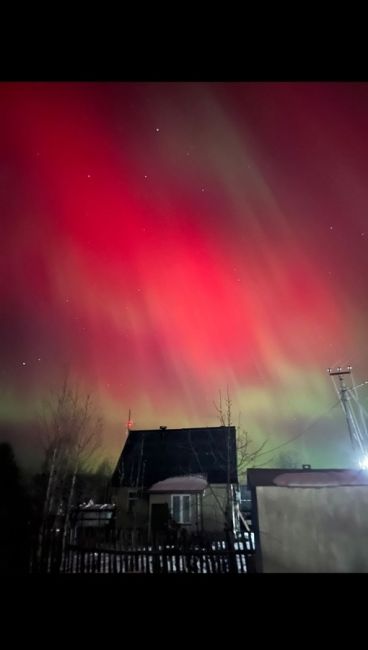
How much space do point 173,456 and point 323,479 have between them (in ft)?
36.4

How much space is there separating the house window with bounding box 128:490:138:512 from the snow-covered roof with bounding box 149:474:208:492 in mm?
1096

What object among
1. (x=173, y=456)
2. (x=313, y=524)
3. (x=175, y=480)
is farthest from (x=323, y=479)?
(x=173, y=456)

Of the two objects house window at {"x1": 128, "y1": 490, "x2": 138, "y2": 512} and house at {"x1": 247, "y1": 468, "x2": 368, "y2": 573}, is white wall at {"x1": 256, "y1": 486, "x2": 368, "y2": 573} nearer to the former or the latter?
house at {"x1": 247, "y1": 468, "x2": 368, "y2": 573}

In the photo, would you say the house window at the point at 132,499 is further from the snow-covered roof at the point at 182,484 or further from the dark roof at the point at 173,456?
the snow-covered roof at the point at 182,484

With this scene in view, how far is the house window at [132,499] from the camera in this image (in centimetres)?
1523

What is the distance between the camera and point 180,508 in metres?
14.3

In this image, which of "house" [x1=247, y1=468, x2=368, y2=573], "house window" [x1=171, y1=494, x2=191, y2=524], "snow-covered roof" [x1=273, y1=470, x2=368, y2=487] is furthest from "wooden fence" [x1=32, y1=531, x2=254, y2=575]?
"house window" [x1=171, y1=494, x2=191, y2=524]

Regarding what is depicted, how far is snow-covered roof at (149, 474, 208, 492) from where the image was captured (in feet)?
46.2

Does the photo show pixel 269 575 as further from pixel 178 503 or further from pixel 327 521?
pixel 178 503

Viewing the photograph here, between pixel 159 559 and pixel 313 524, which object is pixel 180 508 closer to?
pixel 159 559

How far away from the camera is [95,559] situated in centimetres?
740
